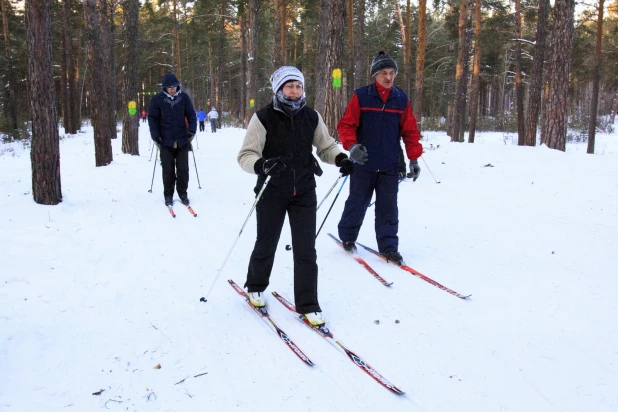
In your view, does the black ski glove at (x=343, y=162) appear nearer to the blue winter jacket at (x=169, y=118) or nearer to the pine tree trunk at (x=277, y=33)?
the blue winter jacket at (x=169, y=118)

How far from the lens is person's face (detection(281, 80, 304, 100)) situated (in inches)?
126

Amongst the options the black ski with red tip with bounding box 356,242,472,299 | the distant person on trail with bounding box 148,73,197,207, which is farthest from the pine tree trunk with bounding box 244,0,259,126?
the black ski with red tip with bounding box 356,242,472,299

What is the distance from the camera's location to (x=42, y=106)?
20.7ft

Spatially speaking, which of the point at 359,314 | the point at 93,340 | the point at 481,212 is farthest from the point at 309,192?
the point at 481,212

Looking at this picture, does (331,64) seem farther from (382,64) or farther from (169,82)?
(382,64)

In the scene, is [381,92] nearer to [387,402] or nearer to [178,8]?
[387,402]

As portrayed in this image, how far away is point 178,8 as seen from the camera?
3381 centimetres

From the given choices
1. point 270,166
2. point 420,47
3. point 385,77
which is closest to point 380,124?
point 385,77

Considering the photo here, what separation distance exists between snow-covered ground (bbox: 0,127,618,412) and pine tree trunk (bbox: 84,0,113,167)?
402 cm

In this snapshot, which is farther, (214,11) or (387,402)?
(214,11)

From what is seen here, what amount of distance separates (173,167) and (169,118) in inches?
32.0

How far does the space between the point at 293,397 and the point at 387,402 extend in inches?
22.0

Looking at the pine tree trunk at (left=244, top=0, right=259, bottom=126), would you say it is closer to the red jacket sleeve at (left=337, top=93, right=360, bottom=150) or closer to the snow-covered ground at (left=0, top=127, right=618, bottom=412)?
the snow-covered ground at (left=0, top=127, right=618, bottom=412)

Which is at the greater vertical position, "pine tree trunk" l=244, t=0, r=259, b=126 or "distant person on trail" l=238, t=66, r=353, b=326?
"pine tree trunk" l=244, t=0, r=259, b=126
